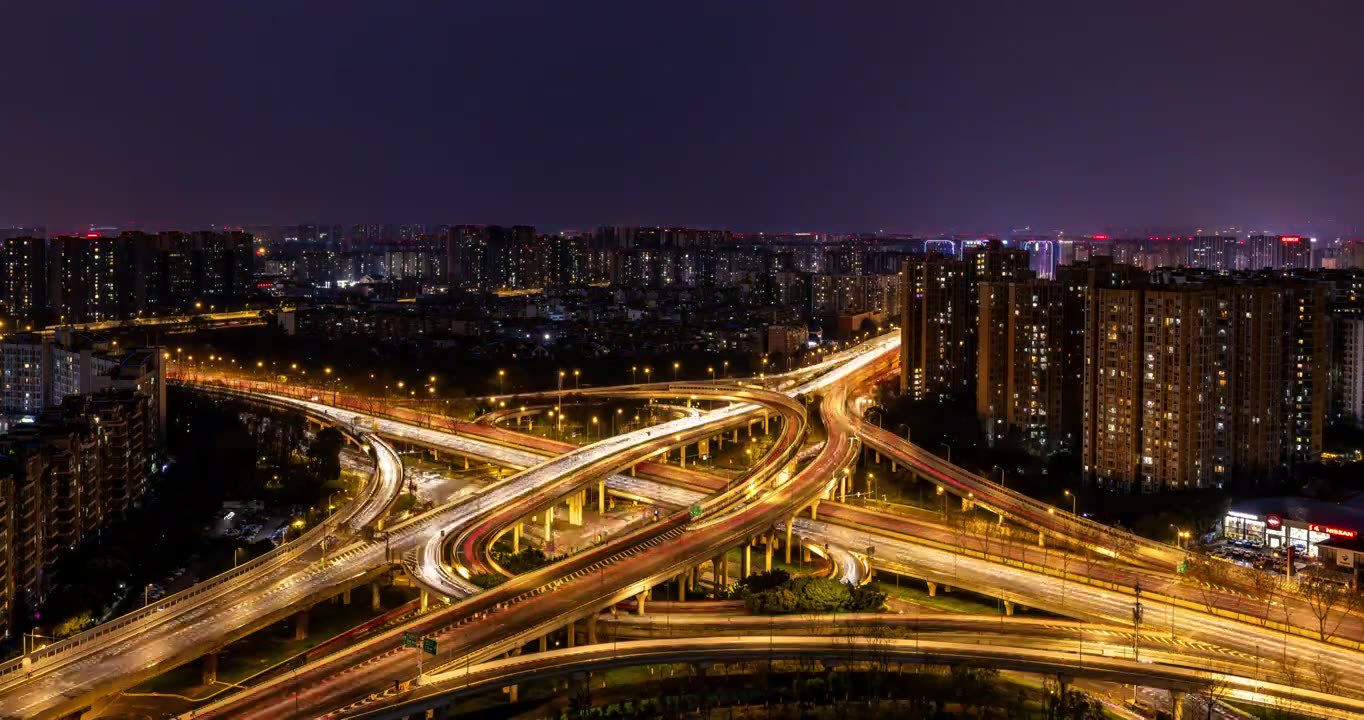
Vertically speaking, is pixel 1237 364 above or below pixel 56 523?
above

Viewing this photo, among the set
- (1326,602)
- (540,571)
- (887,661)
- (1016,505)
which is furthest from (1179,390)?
(540,571)

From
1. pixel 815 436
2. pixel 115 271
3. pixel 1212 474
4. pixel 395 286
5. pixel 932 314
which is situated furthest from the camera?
pixel 395 286

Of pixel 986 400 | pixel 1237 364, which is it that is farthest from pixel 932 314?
pixel 1237 364

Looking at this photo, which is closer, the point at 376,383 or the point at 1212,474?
the point at 1212,474

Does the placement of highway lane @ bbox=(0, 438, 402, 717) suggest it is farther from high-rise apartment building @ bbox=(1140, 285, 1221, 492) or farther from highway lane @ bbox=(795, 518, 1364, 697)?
high-rise apartment building @ bbox=(1140, 285, 1221, 492)

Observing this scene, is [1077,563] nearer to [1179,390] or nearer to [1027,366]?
[1179,390]

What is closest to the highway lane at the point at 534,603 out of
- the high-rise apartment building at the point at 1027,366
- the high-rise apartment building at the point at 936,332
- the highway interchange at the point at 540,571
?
the highway interchange at the point at 540,571

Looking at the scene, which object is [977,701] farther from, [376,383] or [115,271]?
[115,271]

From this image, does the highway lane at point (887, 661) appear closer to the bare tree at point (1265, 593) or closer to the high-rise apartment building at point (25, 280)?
the bare tree at point (1265, 593)
